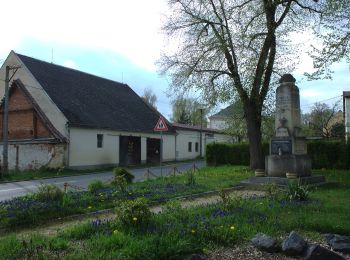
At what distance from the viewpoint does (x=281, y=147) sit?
61.8 ft

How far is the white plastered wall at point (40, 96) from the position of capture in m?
34.5

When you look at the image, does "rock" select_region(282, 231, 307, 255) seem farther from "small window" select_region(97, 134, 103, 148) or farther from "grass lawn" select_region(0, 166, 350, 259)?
"small window" select_region(97, 134, 103, 148)

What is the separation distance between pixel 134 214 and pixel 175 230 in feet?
2.56

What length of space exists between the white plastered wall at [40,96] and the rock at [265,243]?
92.0 ft

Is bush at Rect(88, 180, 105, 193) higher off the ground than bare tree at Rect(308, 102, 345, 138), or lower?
lower

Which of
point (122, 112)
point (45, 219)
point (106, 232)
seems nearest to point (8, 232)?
point (45, 219)

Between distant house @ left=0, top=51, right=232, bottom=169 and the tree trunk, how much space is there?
14712 mm

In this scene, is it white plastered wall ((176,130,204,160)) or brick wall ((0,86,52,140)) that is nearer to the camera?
brick wall ((0,86,52,140))

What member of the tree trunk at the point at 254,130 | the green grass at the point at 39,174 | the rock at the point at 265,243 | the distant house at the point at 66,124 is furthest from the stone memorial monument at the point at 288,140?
the distant house at the point at 66,124

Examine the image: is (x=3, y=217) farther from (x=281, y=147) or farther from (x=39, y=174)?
(x=39, y=174)

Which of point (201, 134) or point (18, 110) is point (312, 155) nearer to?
point (18, 110)

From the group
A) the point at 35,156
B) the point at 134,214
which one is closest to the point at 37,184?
the point at 35,156

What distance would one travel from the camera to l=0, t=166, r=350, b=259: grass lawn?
6.70 metres

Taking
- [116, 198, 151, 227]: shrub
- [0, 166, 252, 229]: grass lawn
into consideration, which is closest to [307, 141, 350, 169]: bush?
[0, 166, 252, 229]: grass lawn
